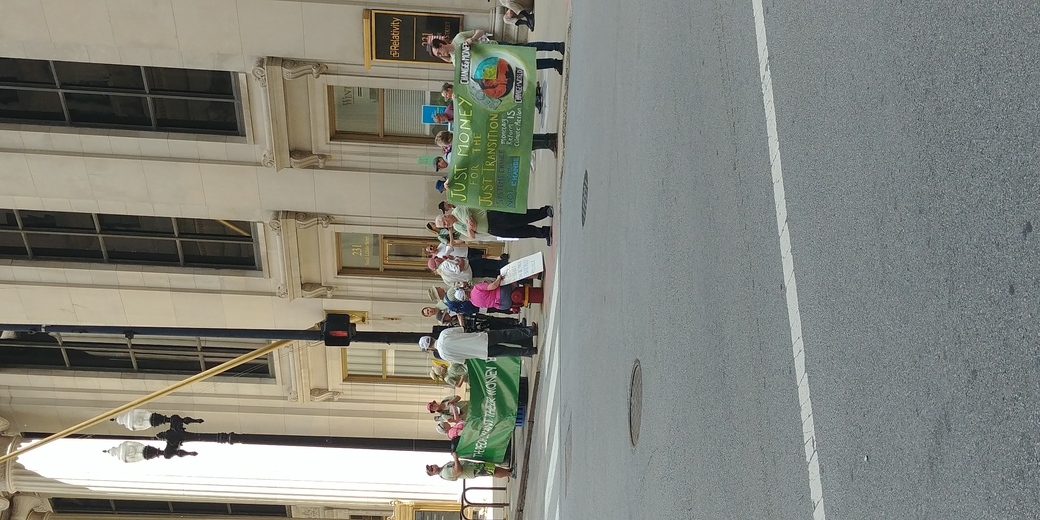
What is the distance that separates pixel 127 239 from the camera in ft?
65.9

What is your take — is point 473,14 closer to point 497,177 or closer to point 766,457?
point 497,177

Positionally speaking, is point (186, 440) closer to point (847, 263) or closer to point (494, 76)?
point (494, 76)

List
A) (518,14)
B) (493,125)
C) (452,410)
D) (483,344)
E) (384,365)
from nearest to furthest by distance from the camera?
(493,125), (483,344), (518,14), (452,410), (384,365)

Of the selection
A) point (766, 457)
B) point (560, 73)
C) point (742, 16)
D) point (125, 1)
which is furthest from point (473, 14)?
point (766, 457)

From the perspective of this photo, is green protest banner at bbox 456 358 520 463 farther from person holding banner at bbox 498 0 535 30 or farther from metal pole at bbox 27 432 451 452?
person holding banner at bbox 498 0 535 30

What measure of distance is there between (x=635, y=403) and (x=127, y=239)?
18201mm

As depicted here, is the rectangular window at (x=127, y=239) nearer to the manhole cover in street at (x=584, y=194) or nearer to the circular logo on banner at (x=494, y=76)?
the circular logo on banner at (x=494, y=76)

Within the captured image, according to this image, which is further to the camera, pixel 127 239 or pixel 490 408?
pixel 127 239

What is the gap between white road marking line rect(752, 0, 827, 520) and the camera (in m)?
2.56

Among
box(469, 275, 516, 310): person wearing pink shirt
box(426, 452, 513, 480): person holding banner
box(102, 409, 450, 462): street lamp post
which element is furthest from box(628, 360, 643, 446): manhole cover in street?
box(102, 409, 450, 462): street lamp post

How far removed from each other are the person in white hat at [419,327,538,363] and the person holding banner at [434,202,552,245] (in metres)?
1.34

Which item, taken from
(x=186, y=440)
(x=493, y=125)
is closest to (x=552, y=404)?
(x=493, y=125)

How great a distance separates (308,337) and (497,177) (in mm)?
4929

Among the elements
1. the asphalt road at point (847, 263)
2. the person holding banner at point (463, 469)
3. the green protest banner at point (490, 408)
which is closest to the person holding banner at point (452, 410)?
the person holding banner at point (463, 469)
